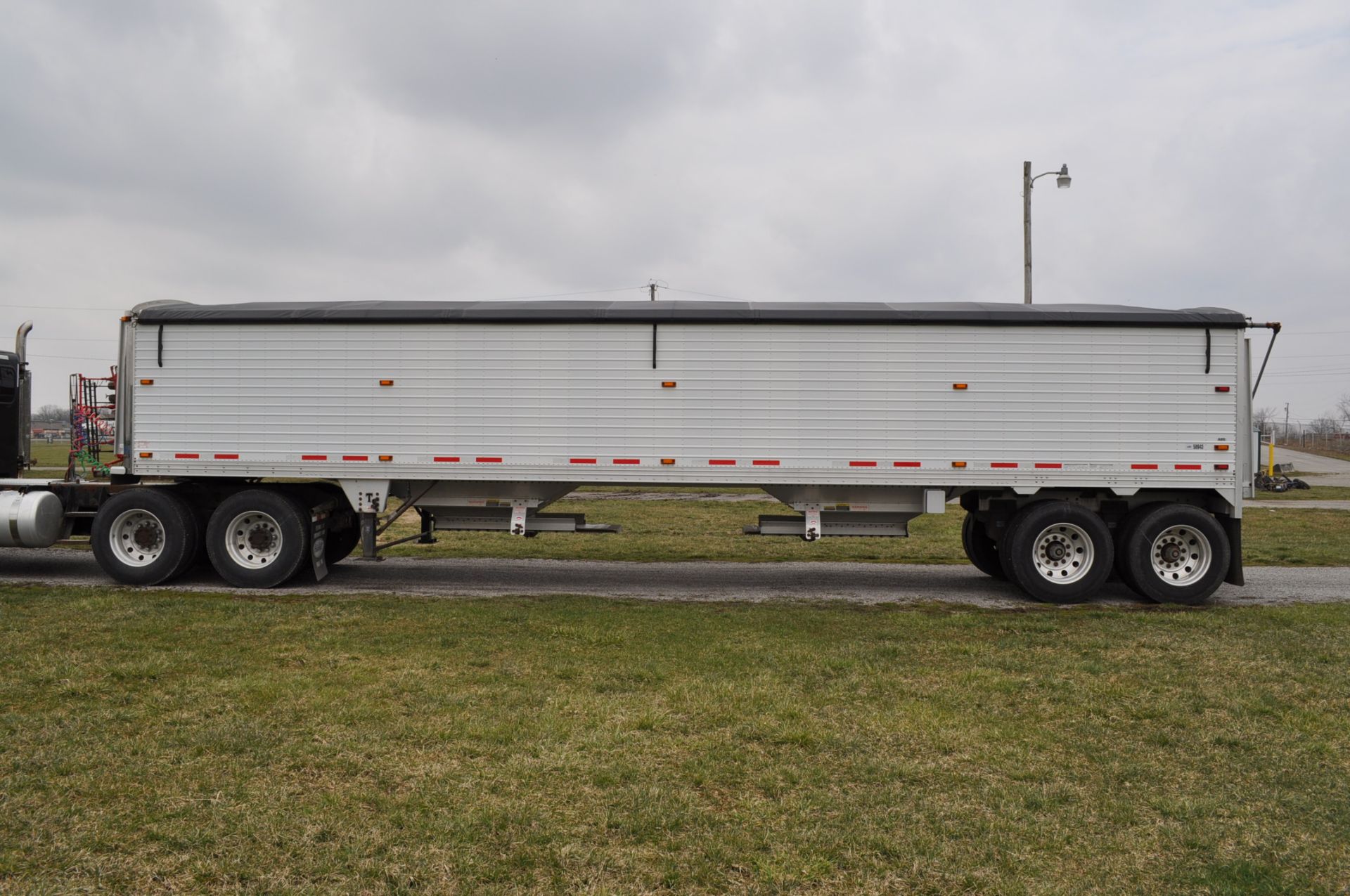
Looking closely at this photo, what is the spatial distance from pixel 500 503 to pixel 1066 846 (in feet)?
26.0

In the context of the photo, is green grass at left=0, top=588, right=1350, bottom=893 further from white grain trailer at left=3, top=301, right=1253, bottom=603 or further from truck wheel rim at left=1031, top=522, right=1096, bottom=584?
white grain trailer at left=3, top=301, right=1253, bottom=603

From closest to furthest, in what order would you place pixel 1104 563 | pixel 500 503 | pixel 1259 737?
pixel 1259 737, pixel 1104 563, pixel 500 503

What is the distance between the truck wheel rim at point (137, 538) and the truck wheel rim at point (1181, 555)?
11.5m

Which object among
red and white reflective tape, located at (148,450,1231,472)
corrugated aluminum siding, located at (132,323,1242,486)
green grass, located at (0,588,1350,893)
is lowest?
green grass, located at (0,588,1350,893)

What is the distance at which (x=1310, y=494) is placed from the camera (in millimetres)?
26672

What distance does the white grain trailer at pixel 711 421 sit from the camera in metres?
10.1

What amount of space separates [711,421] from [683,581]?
7.85ft

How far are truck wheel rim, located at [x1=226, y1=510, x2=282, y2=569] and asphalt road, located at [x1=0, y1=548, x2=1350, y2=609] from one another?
40 cm

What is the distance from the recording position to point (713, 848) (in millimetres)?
3834

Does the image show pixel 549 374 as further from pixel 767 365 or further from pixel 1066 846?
pixel 1066 846

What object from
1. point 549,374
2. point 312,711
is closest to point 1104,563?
point 549,374

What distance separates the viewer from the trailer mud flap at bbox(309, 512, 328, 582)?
35.2 feet

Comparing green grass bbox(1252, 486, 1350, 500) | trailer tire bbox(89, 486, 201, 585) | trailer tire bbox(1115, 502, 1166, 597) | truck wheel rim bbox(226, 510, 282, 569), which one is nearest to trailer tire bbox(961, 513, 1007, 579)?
trailer tire bbox(1115, 502, 1166, 597)

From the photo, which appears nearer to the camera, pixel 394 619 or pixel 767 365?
pixel 394 619
